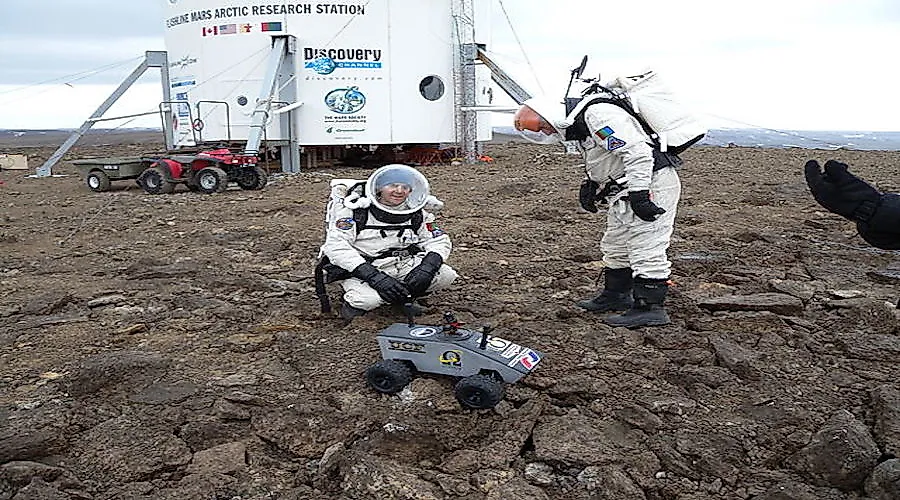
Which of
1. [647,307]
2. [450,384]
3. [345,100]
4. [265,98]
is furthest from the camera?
[345,100]

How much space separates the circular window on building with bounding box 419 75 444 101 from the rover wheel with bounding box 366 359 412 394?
1416cm

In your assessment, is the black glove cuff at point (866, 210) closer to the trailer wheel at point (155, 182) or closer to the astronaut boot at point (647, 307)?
the astronaut boot at point (647, 307)

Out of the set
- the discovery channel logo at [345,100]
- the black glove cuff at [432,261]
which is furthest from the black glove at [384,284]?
the discovery channel logo at [345,100]

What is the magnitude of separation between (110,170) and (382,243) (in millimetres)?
10157

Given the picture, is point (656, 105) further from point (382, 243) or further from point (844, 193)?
point (844, 193)

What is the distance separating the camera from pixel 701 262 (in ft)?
22.9

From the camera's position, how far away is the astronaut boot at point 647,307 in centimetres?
502

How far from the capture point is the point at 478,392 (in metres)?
3.75

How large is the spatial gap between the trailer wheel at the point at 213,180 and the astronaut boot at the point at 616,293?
8.82 m

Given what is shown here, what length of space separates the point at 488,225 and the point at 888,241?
6.67 m

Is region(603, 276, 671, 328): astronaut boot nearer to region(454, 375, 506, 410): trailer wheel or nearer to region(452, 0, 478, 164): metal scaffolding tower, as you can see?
region(454, 375, 506, 410): trailer wheel

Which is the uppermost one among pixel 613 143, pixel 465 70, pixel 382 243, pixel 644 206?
pixel 465 70

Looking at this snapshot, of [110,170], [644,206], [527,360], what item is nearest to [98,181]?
[110,170]

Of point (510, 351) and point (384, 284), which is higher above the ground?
point (384, 284)
